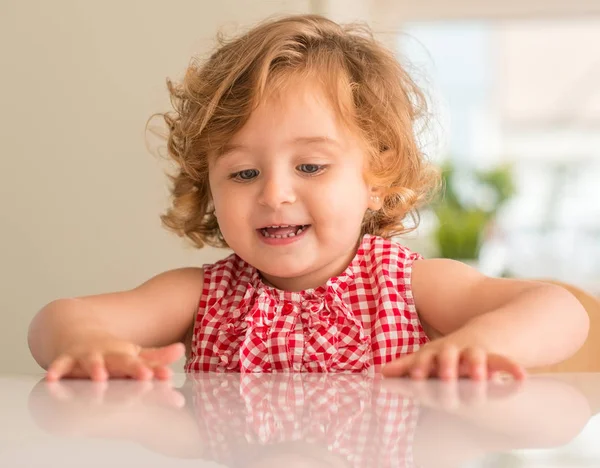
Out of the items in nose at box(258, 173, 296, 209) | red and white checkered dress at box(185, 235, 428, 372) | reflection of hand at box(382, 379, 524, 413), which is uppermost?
nose at box(258, 173, 296, 209)

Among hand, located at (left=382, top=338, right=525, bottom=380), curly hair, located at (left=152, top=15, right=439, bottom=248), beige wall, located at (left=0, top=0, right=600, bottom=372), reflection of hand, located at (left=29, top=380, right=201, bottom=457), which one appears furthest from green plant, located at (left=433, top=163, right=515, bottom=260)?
reflection of hand, located at (left=29, top=380, right=201, bottom=457)

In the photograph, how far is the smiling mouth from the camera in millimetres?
1159

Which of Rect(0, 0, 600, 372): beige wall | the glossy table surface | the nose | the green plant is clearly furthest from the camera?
the green plant

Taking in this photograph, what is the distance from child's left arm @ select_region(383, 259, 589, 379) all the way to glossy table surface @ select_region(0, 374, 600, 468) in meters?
0.05

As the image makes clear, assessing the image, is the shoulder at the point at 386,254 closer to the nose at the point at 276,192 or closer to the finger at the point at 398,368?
the nose at the point at 276,192

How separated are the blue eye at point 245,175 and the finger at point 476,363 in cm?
45

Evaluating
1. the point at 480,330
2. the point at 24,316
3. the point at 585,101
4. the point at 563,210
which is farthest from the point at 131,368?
the point at 585,101

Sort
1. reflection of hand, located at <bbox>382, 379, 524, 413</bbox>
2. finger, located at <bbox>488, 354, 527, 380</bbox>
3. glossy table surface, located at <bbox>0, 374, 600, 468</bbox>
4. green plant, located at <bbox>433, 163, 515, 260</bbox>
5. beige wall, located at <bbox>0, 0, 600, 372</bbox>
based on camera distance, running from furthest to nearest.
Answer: green plant, located at <bbox>433, 163, 515, 260</bbox>, beige wall, located at <bbox>0, 0, 600, 372</bbox>, finger, located at <bbox>488, 354, 527, 380</bbox>, reflection of hand, located at <bbox>382, 379, 524, 413</bbox>, glossy table surface, located at <bbox>0, 374, 600, 468</bbox>

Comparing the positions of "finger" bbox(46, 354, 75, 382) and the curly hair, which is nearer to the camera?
"finger" bbox(46, 354, 75, 382)

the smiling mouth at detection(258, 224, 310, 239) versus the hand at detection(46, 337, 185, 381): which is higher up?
the smiling mouth at detection(258, 224, 310, 239)

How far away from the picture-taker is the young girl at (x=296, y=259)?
1126 millimetres

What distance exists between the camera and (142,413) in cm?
56

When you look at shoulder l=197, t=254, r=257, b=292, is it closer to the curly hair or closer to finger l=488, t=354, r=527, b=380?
the curly hair

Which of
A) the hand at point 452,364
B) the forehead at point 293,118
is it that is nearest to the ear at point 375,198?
the forehead at point 293,118
